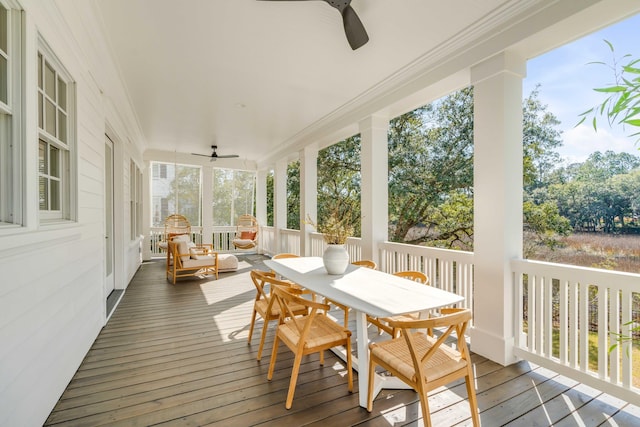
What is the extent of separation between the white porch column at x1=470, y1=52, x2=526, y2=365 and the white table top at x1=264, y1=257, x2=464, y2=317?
0.80 m

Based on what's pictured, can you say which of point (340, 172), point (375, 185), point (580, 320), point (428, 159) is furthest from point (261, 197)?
point (580, 320)

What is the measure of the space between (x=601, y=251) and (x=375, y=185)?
2604 mm

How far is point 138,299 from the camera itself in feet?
14.5

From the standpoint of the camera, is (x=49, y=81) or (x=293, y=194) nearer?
(x=49, y=81)

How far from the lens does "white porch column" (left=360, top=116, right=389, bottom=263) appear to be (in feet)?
13.6

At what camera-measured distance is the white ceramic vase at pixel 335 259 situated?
2625 mm

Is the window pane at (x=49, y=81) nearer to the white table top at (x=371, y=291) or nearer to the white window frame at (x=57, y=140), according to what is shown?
the white window frame at (x=57, y=140)

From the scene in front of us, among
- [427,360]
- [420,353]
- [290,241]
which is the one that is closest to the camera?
[427,360]

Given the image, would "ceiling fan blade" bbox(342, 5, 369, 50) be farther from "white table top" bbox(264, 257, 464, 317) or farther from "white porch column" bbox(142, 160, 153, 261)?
"white porch column" bbox(142, 160, 153, 261)

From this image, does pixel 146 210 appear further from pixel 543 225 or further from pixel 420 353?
pixel 543 225

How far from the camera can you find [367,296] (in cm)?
202

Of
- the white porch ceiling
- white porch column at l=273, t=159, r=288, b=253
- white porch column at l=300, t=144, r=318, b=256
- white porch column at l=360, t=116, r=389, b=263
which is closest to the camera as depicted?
the white porch ceiling

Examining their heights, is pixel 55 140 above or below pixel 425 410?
above

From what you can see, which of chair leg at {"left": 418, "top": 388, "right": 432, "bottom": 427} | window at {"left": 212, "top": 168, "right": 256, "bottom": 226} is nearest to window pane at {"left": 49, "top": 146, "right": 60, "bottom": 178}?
chair leg at {"left": 418, "top": 388, "right": 432, "bottom": 427}
